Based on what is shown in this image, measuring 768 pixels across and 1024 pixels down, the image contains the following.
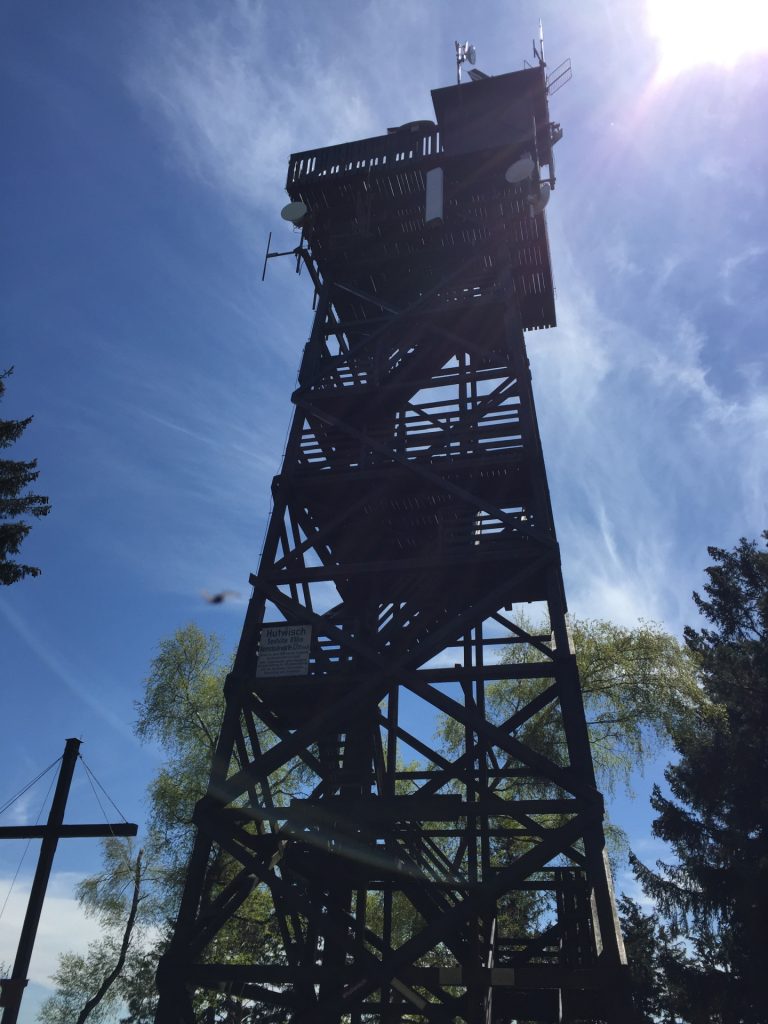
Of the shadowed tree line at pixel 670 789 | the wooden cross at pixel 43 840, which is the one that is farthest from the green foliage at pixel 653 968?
the wooden cross at pixel 43 840

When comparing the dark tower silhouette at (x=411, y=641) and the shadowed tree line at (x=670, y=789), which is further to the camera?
the shadowed tree line at (x=670, y=789)

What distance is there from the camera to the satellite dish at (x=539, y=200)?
15531 millimetres

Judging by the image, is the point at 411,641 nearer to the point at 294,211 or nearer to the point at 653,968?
the point at 294,211

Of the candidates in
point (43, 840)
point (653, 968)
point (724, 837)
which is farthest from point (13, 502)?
point (653, 968)

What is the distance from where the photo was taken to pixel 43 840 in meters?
12.2

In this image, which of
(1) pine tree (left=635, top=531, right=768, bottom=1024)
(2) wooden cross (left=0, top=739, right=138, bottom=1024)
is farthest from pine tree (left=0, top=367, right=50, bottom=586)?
(1) pine tree (left=635, top=531, right=768, bottom=1024)

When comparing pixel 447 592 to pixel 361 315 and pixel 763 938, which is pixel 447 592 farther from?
pixel 763 938

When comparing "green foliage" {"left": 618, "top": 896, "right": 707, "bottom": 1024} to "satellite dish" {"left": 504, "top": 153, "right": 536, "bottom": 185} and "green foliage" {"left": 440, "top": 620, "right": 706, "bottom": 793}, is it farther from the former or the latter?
"satellite dish" {"left": 504, "top": 153, "right": 536, "bottom": 185}

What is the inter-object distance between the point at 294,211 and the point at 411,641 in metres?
9.20

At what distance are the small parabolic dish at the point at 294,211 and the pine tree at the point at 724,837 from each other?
15.0m

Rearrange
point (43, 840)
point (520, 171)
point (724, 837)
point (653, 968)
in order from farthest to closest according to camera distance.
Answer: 1. point (653, 968)
2. point (724, 837)
3. point (520, 171)
4. point (43, 840)

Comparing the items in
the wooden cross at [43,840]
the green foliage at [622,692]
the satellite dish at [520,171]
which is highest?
the satellite dish at [520,171]

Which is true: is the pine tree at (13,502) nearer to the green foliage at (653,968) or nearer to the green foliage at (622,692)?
the green foliage at (622,692)

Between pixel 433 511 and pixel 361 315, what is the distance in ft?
19.0
